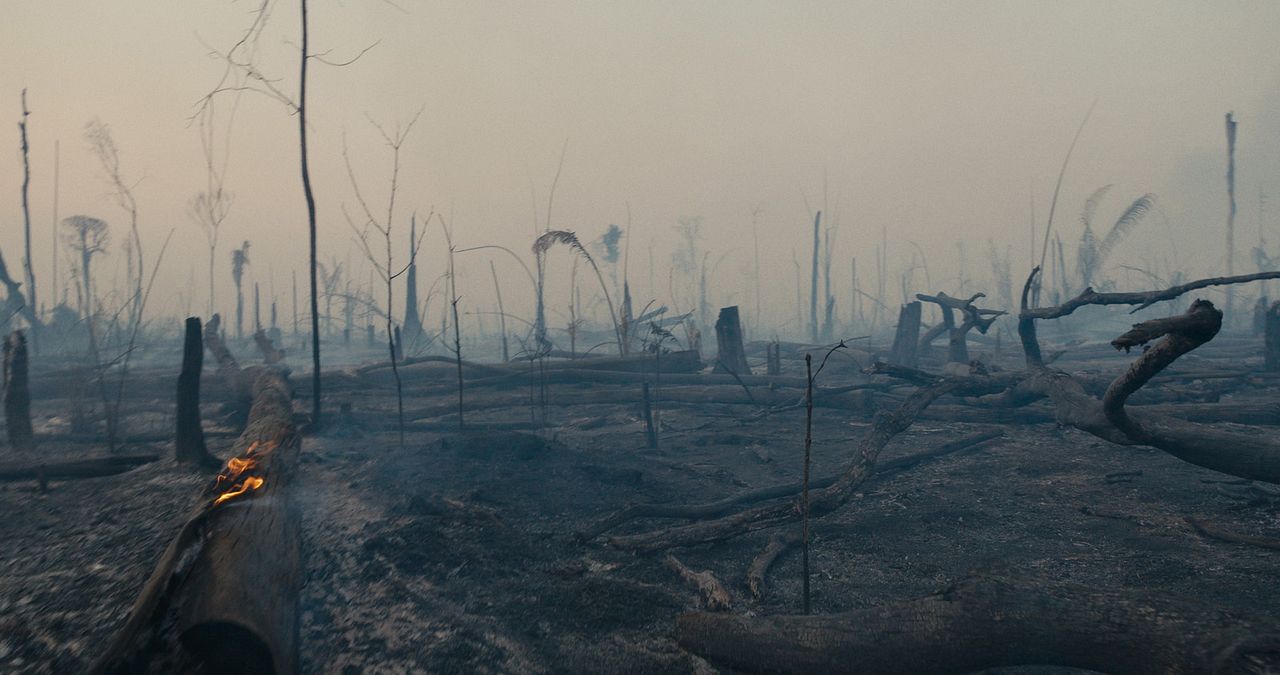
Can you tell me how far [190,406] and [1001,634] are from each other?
7.72 meters

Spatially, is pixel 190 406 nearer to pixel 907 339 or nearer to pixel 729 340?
pixel 729 340

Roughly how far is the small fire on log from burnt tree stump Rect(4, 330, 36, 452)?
6273 millimetres

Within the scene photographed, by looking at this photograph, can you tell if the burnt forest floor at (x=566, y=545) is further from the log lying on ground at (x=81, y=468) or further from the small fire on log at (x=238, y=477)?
the small fire on log at (x=238, y=477)

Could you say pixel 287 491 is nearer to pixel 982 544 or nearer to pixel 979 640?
pixel 979 640

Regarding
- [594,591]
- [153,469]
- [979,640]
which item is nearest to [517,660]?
[594,591]

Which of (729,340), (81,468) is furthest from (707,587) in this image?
(729,340)

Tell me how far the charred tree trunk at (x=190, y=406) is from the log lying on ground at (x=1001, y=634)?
21.1ft

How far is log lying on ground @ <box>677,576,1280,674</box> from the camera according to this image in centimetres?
254

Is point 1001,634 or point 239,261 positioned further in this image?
point 239,261

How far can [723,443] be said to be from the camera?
372 inches

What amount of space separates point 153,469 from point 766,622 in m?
7.32

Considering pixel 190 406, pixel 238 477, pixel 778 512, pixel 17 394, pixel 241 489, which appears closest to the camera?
pixel 241 489

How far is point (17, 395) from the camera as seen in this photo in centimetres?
855

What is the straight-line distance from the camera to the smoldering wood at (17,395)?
8273mm
